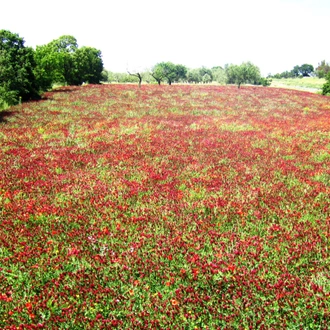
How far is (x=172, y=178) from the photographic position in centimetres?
828

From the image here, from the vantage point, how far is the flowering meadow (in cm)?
357

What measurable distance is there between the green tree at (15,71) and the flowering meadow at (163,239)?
18.0 meters

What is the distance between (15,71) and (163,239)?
29730 mm

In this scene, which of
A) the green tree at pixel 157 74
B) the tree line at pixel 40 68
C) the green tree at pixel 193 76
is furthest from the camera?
the green tree at pixel 193 76

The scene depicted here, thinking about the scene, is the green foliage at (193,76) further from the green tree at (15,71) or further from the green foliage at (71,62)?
the green tree at (15,71)

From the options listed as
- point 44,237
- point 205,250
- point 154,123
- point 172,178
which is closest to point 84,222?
point 44,237

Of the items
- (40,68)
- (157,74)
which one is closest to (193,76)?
(157,74)

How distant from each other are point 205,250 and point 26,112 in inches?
800

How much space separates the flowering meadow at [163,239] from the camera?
3570mm

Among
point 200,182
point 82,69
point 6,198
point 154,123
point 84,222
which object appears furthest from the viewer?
point 82,69

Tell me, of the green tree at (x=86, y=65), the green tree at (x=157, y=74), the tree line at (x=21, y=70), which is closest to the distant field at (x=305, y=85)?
the green tree at (x=157, y=74)

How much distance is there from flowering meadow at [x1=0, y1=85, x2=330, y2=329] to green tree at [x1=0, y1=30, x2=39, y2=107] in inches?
710

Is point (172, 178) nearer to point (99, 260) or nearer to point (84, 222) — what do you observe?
point (84, 222)

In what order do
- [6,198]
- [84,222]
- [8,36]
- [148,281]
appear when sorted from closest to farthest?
[148,281], [84,222], [6,198], [8,36]
